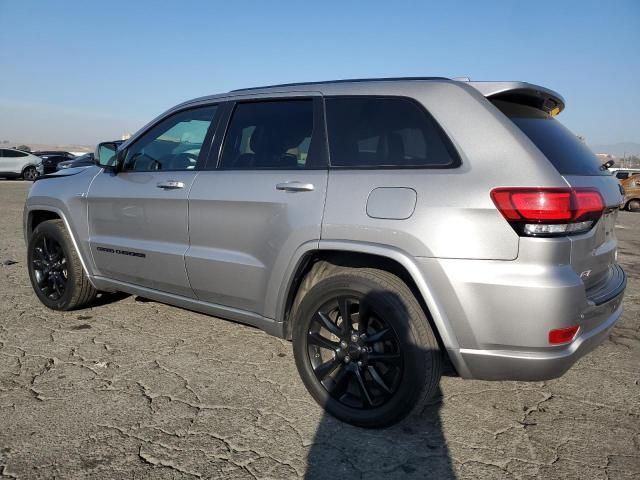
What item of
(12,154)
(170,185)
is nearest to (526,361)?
(170,185)

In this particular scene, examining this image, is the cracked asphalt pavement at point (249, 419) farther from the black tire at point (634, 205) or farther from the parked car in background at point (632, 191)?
the black tire at point (634, 205)

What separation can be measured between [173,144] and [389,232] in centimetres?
207

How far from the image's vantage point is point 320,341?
9.46 ft

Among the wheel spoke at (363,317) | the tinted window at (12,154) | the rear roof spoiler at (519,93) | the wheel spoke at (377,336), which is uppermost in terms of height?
the rear roof spoiler at (519,93)

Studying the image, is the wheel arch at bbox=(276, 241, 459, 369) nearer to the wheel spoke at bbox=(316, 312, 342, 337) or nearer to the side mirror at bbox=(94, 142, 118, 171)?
the wheel spoke at bbox=(316, 312, 342, 337)

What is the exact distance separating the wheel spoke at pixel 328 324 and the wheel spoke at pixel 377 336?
0.57 ft

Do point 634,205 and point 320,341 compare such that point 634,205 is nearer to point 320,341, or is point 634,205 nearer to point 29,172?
point 320,341

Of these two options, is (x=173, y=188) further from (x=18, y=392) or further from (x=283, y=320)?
(x=18, y=392)

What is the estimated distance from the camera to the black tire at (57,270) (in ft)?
14.3

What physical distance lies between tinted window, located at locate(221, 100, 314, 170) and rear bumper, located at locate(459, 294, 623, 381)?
1395mm

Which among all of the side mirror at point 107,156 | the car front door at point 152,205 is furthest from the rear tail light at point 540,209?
the side mirror at point 107,156

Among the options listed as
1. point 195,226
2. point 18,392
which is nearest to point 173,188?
point 195,226

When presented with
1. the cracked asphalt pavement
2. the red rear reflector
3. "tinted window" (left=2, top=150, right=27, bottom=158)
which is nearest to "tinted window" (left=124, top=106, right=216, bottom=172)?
the cracked asphalt pavement

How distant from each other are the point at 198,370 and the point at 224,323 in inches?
38.7
